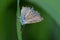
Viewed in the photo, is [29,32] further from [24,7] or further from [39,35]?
[24,7]

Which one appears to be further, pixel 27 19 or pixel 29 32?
pixel 29 32

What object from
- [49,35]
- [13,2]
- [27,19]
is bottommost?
[49,35]

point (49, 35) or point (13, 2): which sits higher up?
point (13, 2)

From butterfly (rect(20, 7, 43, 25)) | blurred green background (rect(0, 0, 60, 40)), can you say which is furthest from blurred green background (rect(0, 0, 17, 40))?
butterfly (rect(20, 7, 43, 25))

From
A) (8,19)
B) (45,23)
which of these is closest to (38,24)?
(45,23)

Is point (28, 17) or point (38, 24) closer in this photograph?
point (28, 17)

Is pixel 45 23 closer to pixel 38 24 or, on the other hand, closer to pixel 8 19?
pixel 38 24

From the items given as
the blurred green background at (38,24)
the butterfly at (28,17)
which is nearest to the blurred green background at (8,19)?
the blurred green background at (38,24)

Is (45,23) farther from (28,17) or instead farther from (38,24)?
(28,17)

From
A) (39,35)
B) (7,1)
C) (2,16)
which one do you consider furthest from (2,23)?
(39,35)

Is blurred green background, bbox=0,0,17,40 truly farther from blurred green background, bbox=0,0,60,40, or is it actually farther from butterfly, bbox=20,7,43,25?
butterfly, bbox=20,7,43,25

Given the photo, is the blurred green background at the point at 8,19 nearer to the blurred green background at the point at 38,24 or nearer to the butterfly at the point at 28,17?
the blurred green background at the point at 38,24
